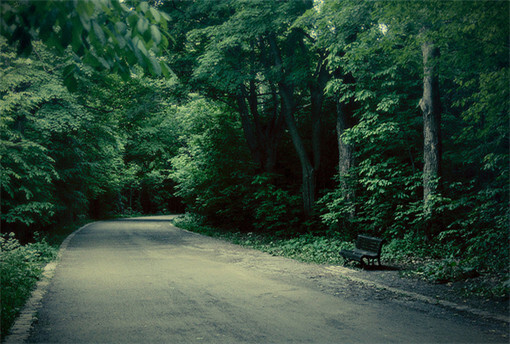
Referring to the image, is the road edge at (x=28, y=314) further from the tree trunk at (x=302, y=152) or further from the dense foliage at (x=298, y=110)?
the tree trunk at (x=302, y=152)

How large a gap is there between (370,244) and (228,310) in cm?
496

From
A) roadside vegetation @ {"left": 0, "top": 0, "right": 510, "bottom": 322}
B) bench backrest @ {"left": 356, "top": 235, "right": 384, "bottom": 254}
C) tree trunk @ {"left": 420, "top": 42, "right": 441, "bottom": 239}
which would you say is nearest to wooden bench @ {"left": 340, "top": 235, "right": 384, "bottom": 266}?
bench backrest @ {"left": 356, "top": 235, "right": 384, "bottom": 254}

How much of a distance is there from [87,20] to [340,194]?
1239 cm

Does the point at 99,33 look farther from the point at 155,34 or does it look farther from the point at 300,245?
the point at 300,245

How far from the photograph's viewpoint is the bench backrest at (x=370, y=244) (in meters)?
9.31

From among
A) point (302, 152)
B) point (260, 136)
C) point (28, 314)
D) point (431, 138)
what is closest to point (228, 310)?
point (28, 314)

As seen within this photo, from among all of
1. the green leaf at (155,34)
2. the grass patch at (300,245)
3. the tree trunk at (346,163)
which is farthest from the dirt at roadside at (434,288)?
the green leaf at (155,34)

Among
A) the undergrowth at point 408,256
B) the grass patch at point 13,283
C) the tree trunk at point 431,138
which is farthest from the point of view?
the tree trunk at point 431,138

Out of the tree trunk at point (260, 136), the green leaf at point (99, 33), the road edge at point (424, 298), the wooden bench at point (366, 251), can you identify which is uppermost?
the tree trunk at point (260, 136)

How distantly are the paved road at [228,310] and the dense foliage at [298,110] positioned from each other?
2856 millimetres

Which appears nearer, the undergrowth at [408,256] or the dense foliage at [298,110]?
the dense foliage at [298,110]

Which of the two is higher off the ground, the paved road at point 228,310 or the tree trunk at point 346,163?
the tree trunk at point 346,163

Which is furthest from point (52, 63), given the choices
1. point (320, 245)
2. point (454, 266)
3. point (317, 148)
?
point (454, 266)

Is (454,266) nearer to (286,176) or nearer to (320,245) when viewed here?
(320,245)
